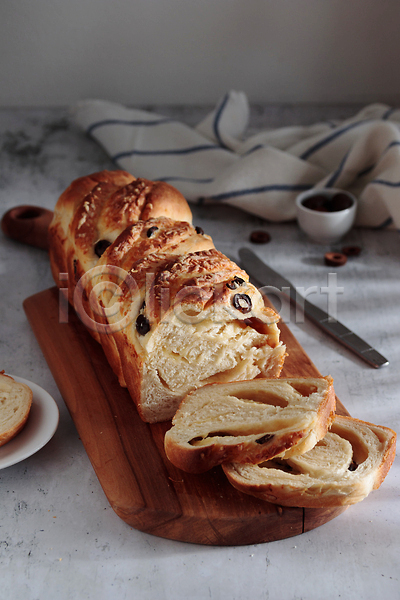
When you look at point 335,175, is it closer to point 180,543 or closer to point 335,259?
point 335,259

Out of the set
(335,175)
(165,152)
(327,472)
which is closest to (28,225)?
(165,152)

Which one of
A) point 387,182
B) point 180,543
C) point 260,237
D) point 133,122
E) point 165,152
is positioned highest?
point 387,182

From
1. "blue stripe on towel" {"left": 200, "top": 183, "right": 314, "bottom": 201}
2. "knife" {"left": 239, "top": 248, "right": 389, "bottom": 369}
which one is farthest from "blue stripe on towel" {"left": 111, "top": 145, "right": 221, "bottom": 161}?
"knife" {"left": 239, "top": 248, "right": 389, "bottom": 369}

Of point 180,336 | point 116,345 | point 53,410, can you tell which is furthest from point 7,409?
point 180,336

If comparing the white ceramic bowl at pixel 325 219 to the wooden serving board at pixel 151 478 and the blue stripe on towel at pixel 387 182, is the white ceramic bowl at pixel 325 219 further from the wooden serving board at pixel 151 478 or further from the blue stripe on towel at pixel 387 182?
the wooden serving board at pixel 151 478

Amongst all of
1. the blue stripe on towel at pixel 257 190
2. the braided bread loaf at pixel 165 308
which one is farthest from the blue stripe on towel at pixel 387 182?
the braided bread loaf at pixel 165 308

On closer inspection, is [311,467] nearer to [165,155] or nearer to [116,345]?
[116,345]
